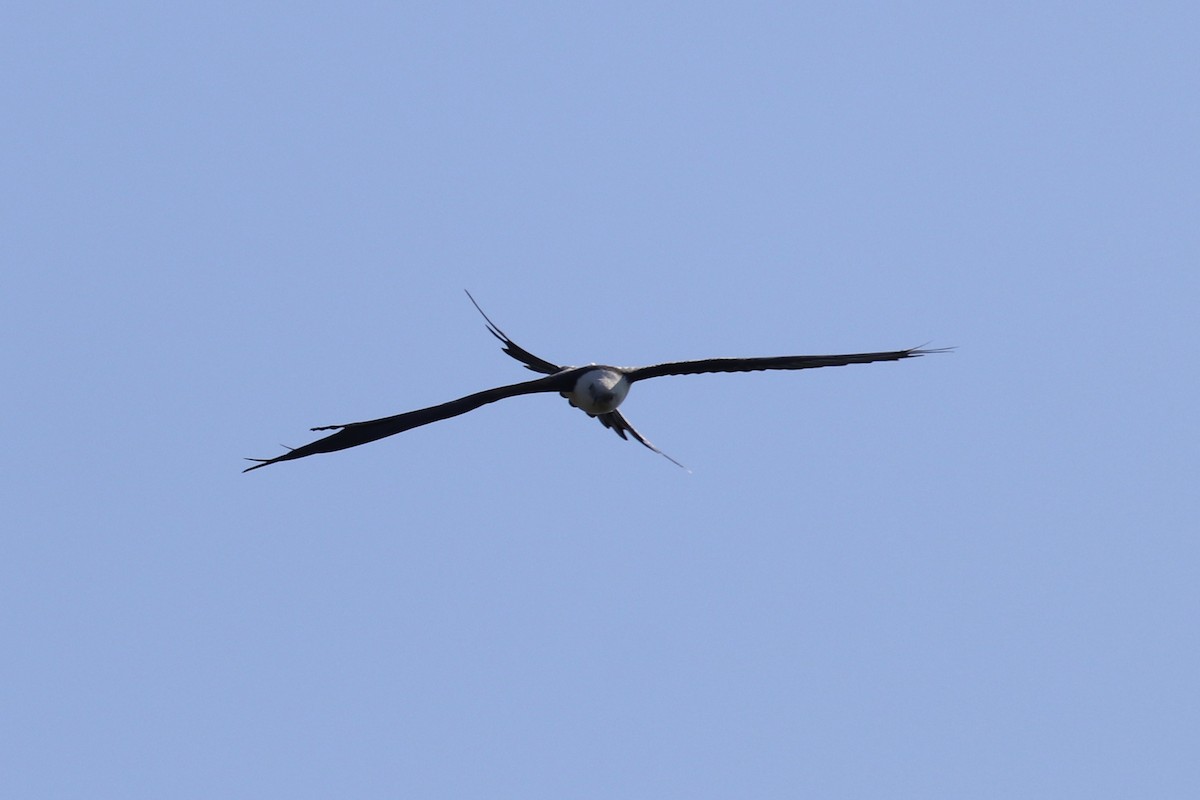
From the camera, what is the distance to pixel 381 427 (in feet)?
46.3

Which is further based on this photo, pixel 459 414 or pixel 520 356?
pixel 520 356

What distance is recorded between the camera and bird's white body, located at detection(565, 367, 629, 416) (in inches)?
590

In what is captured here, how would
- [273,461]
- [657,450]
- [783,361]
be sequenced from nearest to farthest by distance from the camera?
[273,461] < [783,361] < [657,450]

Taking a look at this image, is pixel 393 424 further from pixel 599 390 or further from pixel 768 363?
pixel 768 363

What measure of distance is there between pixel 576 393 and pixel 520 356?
1144mm

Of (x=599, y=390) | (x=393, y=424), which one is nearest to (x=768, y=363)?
(x=599, y=390)

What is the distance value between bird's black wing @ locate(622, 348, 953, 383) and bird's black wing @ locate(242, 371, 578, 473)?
140cm

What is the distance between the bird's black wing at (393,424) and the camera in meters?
13.9

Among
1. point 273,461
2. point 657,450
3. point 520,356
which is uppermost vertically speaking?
point 520,356

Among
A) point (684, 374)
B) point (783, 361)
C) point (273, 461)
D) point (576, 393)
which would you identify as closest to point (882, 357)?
point (783, 361)

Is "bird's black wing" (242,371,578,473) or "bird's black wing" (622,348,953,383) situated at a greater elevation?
"bird's black wing" (622,348,953,383)

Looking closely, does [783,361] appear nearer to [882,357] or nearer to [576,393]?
[882,357]

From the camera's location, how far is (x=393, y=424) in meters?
14.1

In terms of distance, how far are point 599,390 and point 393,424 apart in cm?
217
